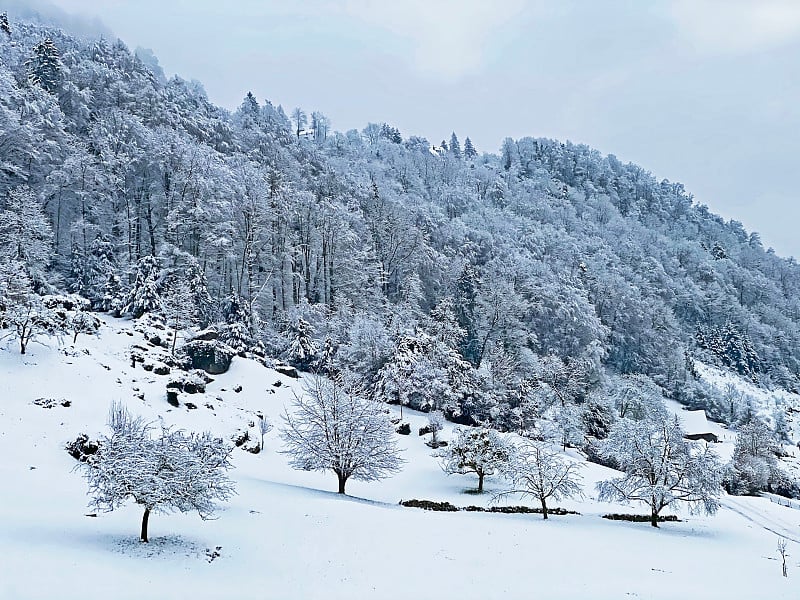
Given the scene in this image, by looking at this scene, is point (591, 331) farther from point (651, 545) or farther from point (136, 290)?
point (136, 290)

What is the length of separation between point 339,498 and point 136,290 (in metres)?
32.7

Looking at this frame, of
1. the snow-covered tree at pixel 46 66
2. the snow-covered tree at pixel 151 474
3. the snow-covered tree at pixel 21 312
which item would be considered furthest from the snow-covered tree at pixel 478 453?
the snow-covered tree at pixel 46 66

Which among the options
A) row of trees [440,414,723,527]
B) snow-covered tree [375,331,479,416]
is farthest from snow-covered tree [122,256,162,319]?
row of trees [440,414,723,527]

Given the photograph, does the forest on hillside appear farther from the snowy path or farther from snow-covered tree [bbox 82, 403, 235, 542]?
snow-covered tree [bbox 82, 403, 235, 542]

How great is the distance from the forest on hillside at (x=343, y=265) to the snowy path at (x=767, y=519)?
13.9 m

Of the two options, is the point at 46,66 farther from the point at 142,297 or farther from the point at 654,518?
the point at 654,518

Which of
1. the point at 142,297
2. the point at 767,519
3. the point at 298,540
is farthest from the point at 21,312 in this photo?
the point at 767,519

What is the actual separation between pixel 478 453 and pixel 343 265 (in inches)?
1546

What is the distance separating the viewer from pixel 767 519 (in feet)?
115

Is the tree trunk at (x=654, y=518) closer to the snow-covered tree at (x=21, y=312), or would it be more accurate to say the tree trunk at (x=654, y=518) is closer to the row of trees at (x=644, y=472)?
the row of trees at (x=644, y=472)

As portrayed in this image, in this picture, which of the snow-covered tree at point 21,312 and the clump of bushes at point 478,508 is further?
the snow-covered tree at point 21,312

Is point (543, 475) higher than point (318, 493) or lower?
higher

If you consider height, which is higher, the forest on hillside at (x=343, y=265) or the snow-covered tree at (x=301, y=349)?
the forest on hillside at (x=343, y=265)

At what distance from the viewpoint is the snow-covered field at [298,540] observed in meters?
14.2
